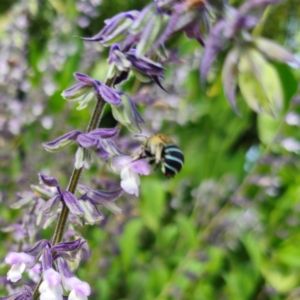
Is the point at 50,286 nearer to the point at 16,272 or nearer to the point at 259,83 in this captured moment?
the point at 16,272

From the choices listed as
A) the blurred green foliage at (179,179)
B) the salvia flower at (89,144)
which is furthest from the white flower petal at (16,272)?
the blurred green foliage at (179,179)

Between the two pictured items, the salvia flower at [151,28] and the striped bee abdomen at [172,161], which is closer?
the salvia flower at [151,28]

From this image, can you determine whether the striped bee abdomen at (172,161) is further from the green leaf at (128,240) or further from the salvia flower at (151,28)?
the green leaf at (128,240)

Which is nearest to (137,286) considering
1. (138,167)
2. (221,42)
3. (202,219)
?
(202,219)

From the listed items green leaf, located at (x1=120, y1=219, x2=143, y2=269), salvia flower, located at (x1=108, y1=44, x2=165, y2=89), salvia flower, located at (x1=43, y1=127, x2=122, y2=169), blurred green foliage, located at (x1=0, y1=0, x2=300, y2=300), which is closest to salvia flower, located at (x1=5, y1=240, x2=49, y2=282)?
salvia flower, located at (x1=43, y1=127, x2=122, y2=169)

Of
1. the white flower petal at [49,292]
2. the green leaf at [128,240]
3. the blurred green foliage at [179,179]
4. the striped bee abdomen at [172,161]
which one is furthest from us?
the green leaf at [128,240]

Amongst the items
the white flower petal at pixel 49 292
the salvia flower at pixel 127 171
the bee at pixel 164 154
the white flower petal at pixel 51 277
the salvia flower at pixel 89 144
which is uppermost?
the salvia flower at pixel 89 144
